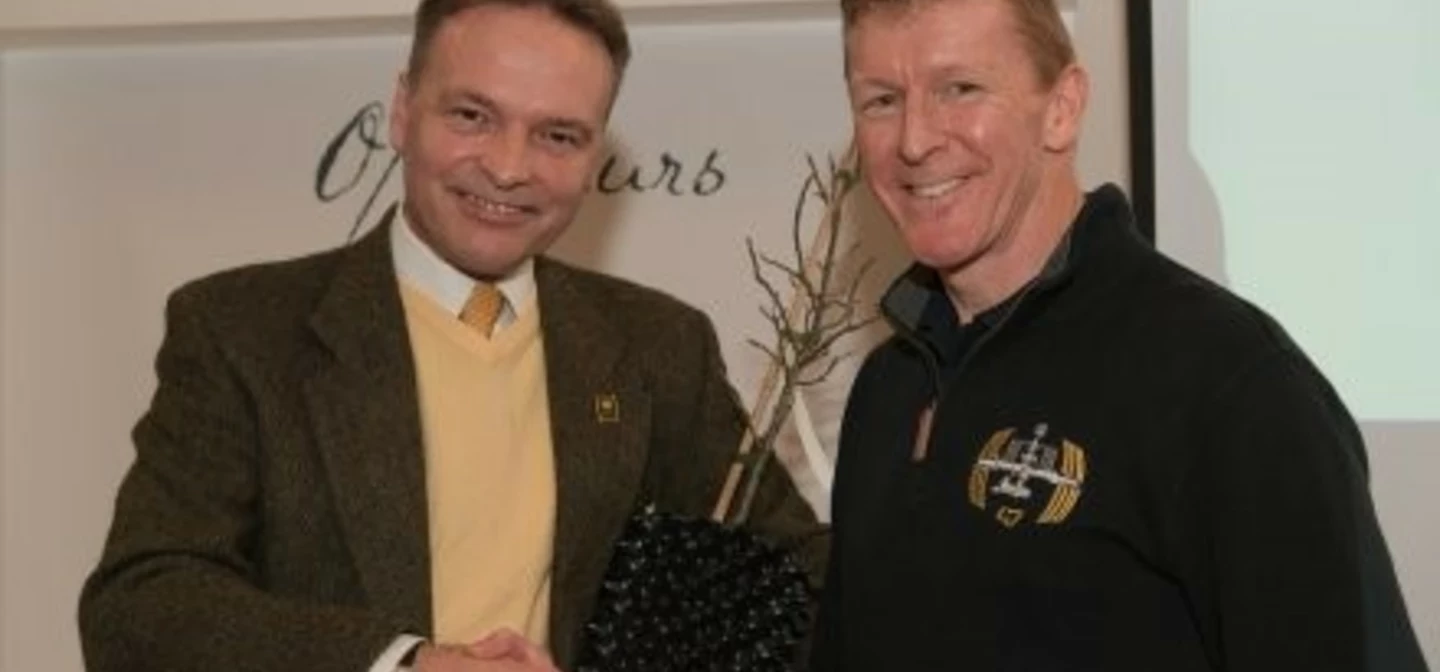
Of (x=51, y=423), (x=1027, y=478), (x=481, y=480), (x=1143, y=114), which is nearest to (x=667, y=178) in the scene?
(x=1143, y=114)

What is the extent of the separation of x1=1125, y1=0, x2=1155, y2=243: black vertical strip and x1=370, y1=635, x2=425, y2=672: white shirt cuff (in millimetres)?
1049

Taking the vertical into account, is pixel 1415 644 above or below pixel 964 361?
below

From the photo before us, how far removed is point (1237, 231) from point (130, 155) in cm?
146

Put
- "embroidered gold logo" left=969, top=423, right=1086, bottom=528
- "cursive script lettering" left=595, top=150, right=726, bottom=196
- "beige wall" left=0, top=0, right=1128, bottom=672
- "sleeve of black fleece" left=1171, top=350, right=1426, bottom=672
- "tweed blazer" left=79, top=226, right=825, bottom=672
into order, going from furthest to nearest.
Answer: "beige wall" left=0, top=0, right=1128, bottom=672, "cursive script lettering" left=595, top=150, right=726, bottom=196, "tweed blazer" left=79, top=226, right=825, bottom=672, "embroidered gold logo" left=969, top=423, right=1086, bottom=528, "sleeve of black fleece" left=1171, top=350, right=1426, bottom=672

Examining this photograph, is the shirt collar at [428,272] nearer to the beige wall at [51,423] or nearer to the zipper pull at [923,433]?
the zipper pull at [923,433]

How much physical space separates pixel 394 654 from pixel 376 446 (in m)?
0.22

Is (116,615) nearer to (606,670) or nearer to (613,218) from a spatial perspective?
(606,670)

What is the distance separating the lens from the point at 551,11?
6.06 ft

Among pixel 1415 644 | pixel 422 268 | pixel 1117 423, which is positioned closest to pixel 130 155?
pixel 422 268

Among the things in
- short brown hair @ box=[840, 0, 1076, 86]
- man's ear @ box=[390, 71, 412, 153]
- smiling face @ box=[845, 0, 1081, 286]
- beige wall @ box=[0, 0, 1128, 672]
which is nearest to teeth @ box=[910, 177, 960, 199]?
smiling face @ box=[845, 0, 1081, 286]

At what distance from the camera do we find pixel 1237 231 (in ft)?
7.33

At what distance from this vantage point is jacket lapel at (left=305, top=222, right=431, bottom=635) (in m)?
1.72

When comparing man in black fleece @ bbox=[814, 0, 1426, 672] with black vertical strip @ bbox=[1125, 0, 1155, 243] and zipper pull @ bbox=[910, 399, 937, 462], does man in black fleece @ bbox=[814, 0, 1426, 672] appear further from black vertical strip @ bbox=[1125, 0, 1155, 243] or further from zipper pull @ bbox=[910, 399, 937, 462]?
black vertical strip @ bbox=[1125, 0, 1155, 243]

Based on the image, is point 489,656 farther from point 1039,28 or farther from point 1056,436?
point 1039,28
